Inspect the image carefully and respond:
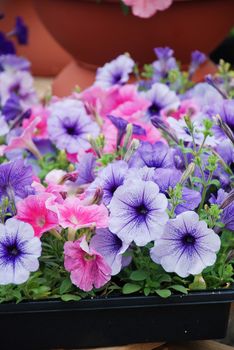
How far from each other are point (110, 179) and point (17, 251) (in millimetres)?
163

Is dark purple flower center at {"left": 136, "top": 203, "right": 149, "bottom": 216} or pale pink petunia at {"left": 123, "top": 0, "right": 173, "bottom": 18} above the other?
pale pink petunia at {"left": 123, "top": 0, "right": 173, "bottom": 18}

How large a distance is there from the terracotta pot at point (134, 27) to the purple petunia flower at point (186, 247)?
2.67ft

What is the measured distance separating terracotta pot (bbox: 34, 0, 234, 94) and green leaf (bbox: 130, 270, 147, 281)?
2.68 ft

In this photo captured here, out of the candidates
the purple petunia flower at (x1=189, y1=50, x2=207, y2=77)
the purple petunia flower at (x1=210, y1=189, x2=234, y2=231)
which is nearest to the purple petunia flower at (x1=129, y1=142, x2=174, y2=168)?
the purple petunia flower at (x1=210, y1=189, x2=234, y2=231)

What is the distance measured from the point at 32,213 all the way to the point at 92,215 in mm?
82

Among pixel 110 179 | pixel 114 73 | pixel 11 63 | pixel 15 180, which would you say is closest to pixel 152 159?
pixel 110 179

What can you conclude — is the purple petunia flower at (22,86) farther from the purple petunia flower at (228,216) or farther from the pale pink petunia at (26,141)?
the purple petunia flower at (228,216)

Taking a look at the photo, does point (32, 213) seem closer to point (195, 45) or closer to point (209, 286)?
point (209, 286)

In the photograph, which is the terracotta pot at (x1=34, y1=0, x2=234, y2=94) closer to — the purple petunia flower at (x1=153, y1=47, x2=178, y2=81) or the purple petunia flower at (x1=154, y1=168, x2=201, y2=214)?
the purple petunia flower at (x1=153, y1=47, x2=178, y2=81)

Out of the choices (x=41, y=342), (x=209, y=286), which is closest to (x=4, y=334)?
(x=41, y=342)

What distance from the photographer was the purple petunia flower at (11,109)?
1.49 metres

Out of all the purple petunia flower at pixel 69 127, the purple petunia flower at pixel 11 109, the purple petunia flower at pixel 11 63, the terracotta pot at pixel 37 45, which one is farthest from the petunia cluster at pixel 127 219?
the terracotta pot at pixel 37 45

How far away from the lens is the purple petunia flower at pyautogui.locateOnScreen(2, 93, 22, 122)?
1494 millimetres

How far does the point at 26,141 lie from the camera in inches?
51.2
